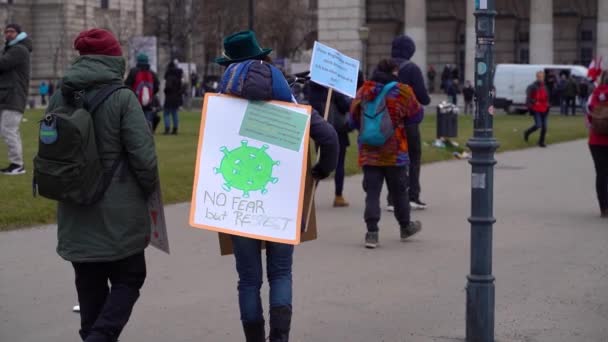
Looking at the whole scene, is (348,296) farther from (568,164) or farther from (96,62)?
(568,164)

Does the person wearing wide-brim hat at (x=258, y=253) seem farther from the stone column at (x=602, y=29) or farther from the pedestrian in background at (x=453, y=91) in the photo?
the stone column at (x=602, y=29)

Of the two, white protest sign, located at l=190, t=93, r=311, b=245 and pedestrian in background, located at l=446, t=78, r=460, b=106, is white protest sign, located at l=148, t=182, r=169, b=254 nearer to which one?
white protest sign, located at l=190, t=93, r=311, b=245

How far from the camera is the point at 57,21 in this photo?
72.1m

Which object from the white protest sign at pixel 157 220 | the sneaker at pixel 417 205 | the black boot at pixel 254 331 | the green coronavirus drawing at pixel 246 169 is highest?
the green coronavirus drawing at pixel 246 169

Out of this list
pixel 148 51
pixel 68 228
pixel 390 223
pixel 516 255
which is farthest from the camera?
pixel 148 51

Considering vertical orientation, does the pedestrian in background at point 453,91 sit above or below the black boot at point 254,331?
above

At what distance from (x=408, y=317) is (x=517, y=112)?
42252mm

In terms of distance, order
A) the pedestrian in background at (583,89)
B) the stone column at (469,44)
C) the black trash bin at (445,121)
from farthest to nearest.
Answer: the stone column at (469,44) → the pedestrian in background at (583,89) → the black trash bin at (445,121)

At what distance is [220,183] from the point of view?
6.20 m

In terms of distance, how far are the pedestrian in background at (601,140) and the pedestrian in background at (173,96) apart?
14.7m

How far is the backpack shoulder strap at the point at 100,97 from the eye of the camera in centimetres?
595

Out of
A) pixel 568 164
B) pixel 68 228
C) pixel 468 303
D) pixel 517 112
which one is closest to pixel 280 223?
pixel 68 228

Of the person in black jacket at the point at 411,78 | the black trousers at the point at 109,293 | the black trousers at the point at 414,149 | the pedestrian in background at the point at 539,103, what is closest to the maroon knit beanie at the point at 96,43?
the black trousers at the point at 109,293

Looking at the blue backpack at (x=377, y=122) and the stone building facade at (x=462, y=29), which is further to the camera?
the stone building facade at (x=462, y=29)
